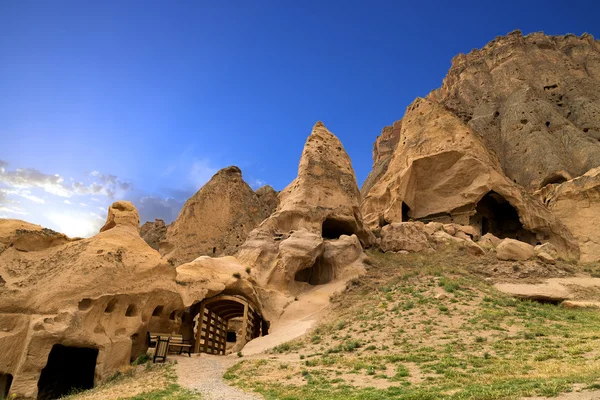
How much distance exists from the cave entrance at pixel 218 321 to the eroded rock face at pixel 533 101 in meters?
29.2

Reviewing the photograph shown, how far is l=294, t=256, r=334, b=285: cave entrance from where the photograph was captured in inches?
920

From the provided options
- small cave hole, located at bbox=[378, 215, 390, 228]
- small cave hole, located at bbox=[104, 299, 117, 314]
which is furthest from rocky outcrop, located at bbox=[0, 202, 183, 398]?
small cave hole, located at bbox=[378, 215, 390, 228]

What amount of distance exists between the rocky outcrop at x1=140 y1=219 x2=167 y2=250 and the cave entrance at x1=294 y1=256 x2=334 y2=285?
1538cm

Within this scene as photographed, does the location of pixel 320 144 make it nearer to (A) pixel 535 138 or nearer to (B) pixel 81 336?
(B) pixel 81 336

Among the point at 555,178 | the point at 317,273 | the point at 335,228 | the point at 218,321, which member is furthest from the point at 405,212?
the point at 218,321

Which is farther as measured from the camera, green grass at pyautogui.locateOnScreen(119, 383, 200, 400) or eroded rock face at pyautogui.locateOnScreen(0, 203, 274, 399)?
eroded rock face at pyautogui.locateOnScreen(0, 203, 274, 399)

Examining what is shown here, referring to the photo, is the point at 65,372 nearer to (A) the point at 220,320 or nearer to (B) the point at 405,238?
(A) the point at 220,320

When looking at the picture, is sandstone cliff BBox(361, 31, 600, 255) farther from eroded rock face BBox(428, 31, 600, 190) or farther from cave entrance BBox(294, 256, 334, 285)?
cave entrance BBox(294, 256, 334, 285)

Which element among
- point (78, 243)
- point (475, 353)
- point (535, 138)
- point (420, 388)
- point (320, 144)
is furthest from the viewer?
point (535, 138)

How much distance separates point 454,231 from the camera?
30.2 meters

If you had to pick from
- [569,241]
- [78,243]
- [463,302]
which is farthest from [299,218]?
[569,241]

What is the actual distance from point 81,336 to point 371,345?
28.9ft

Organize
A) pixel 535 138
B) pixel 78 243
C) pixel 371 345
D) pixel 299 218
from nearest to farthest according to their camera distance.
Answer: pixel 371 345 < pixel 78 243 < pixel 299 218 < pixel 535 138

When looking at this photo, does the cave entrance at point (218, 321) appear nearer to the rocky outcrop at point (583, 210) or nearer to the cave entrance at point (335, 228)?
the cave entrance at point (335, 228)
